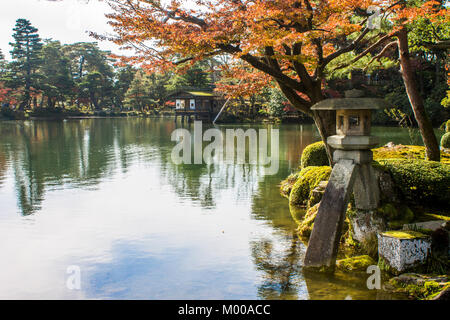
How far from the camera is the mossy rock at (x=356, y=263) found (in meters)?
5.27

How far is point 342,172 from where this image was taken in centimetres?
527

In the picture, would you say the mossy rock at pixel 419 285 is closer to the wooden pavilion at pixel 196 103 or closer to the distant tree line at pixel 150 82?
the distant tree line at pixel 150 82

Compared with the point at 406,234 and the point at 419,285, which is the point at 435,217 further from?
the point at 419,285

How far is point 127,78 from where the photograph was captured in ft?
191

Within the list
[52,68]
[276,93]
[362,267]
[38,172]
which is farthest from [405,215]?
[52,68]

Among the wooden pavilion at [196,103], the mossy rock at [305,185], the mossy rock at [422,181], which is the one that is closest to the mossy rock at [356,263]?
the mossy rock at [422,181]

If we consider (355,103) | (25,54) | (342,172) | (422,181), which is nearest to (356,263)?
(342,172)

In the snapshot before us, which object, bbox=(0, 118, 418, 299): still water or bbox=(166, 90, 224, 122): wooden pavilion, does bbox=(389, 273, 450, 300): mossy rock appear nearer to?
bbox=(0, 118, 418, 299): still water

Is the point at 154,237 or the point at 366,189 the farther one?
the point at 154,237

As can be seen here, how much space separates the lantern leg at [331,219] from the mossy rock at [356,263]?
21 centimetres

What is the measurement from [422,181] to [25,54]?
50.4 metres

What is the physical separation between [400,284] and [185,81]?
41960 millimetres

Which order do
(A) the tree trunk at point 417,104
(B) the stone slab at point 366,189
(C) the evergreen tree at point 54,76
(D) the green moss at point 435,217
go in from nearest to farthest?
(B) the stone slab at point 366,189 < (D) the green moss at point 435,217 < (A) the tree trunk at point 417,104 < (C) the evergreen tree at point 54,76

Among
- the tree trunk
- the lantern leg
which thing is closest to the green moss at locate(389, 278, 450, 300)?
the lantern leg
